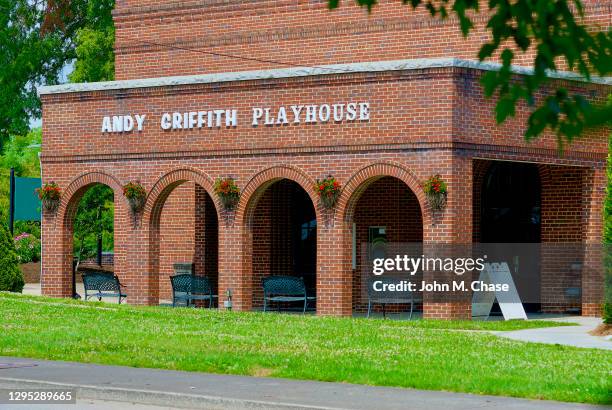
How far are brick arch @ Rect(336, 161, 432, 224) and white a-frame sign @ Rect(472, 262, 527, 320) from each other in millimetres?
1944

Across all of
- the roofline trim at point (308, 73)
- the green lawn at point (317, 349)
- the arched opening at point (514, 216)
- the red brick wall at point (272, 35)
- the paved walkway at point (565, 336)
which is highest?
the red brick wall at point (272, 35)

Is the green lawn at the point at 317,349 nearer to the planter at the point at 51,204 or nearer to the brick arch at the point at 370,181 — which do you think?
the brick arch at the point at 370,181

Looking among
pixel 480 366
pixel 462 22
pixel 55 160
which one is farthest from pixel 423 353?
pixel 55 160

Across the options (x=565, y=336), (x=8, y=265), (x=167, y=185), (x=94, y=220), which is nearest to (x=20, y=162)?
(x=94, y=220)

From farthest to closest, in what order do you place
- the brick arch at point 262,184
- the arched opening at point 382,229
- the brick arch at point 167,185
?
1. the arched opening at point 382,229
2. the brick arch at point 167,185
3. the brick arch at point 262,184

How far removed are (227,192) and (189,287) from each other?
275cm

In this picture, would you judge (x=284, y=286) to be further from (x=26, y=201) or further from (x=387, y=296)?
(x=26, y=201)

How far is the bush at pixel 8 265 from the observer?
30219 mm

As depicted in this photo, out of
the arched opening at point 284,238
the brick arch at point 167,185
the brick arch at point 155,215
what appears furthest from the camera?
the arched opening at point 284,238

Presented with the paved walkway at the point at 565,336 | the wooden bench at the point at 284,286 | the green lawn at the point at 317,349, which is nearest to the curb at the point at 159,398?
the green lawn at the point at 317,349

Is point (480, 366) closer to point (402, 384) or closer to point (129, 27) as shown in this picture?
point (402, 384)

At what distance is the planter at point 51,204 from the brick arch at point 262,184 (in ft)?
15.8

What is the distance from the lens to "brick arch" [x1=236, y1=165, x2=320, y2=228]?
2638cm

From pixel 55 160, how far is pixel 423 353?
14.2 m
